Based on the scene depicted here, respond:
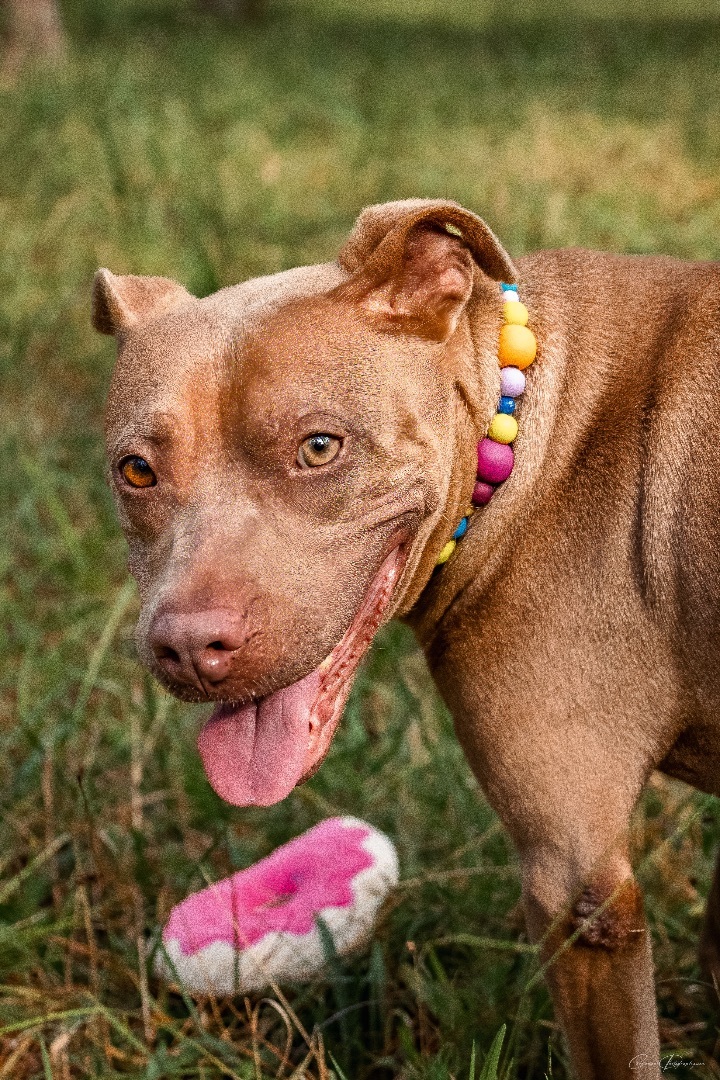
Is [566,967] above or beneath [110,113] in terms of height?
beneath

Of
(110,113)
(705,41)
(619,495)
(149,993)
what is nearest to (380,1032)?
(149,993)

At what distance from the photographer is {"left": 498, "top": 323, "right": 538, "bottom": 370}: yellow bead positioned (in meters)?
2.81

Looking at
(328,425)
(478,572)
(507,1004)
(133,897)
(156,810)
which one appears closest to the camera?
(328,425)

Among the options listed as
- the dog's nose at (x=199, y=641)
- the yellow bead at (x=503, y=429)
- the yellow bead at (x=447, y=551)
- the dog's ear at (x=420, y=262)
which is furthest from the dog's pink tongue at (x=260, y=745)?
the dog's ear at (x=420, y=262)

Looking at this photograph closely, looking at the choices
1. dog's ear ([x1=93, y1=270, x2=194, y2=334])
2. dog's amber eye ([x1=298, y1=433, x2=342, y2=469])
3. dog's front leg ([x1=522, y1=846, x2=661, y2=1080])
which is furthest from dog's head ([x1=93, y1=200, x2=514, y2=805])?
dog's front leg ([x1=522, y1=846, x2=661, y2=1080])

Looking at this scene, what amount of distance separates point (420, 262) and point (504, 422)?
1.20ft

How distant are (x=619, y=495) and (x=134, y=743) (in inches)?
76.5

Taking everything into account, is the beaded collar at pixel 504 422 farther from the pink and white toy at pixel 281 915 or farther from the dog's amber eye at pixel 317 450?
the pink and white toy at pixel 281 915

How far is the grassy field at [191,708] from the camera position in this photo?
3217 mm

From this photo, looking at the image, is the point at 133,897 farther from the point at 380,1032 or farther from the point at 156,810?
the point at 380,1032

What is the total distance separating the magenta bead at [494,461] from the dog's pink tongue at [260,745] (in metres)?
0.54

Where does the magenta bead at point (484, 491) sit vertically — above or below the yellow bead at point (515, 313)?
below

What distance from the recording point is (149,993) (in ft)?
11.1

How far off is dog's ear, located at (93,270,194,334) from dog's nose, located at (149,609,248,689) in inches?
35.8
